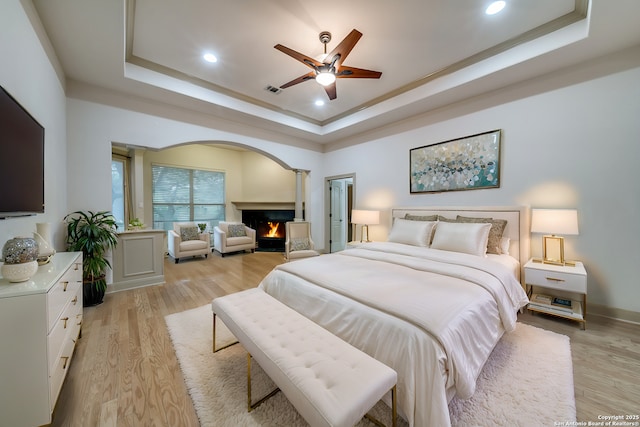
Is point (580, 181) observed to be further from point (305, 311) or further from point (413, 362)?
point (305, 311)

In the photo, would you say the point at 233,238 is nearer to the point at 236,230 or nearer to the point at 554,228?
the point at 236,230

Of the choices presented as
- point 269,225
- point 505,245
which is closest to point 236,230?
point 269,225

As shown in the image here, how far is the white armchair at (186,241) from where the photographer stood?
5.27 m

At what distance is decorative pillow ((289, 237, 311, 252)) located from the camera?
16.0 feet

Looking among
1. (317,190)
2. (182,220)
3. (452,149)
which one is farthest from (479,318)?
(182,220)

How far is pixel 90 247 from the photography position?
111 inches

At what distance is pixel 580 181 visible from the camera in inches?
104

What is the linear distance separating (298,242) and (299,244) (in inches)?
1.9

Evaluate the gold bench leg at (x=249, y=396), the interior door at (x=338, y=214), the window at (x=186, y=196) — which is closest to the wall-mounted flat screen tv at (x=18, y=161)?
the gold bench leg at (x=249, y=396)

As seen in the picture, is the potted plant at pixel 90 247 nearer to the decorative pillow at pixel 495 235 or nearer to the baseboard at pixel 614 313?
the decorative pillow at pixel 495 235

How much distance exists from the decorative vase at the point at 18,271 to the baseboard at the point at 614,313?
16.0ft

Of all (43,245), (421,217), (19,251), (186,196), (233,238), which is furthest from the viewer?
(186,196)

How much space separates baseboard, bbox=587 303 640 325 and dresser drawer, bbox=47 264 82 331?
4.70 metres

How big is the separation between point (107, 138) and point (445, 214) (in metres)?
5.03
